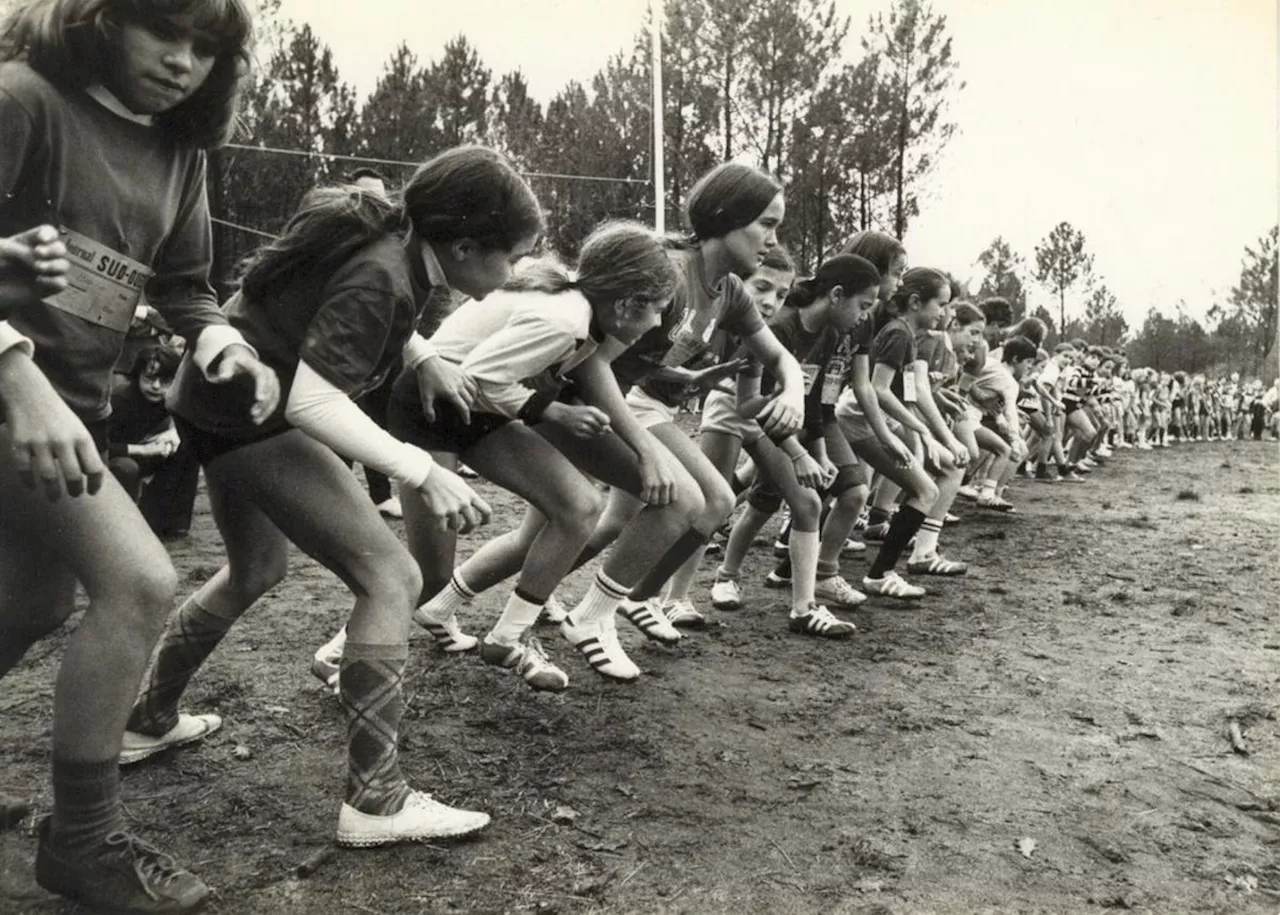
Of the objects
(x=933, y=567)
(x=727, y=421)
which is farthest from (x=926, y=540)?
(x=727, y=421)

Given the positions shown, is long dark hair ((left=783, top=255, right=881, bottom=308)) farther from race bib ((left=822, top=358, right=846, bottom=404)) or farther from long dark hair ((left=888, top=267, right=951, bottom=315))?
long dark hair ((left=888, top=267, right=951, bottom=315))

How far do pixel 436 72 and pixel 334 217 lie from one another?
6215mm

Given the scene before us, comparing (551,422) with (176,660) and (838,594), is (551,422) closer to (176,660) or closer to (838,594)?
(176,660)

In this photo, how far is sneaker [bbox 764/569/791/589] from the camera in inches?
213

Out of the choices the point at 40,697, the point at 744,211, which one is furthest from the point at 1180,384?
the point at 40,697

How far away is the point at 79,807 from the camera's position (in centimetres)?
178

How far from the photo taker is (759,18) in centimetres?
855

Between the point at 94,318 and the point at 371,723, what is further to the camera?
the point at 371,723

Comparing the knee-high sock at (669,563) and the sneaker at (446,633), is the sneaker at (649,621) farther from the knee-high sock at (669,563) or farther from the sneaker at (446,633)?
the sneaker at (446,633)

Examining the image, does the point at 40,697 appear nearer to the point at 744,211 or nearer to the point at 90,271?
the point at 90,271

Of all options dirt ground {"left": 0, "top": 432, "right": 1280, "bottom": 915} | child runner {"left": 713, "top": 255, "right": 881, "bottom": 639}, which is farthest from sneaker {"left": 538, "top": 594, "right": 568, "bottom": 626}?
child runner {"left": 713, "top": 255, "right": 881, "bottom": 639}

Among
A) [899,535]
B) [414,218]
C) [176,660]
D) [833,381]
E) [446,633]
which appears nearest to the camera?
[414,218]

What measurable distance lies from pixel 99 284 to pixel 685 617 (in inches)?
113

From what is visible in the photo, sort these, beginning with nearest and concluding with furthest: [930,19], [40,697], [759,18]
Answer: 1. [40,697]
2. [759,18]
3. [930,19]
